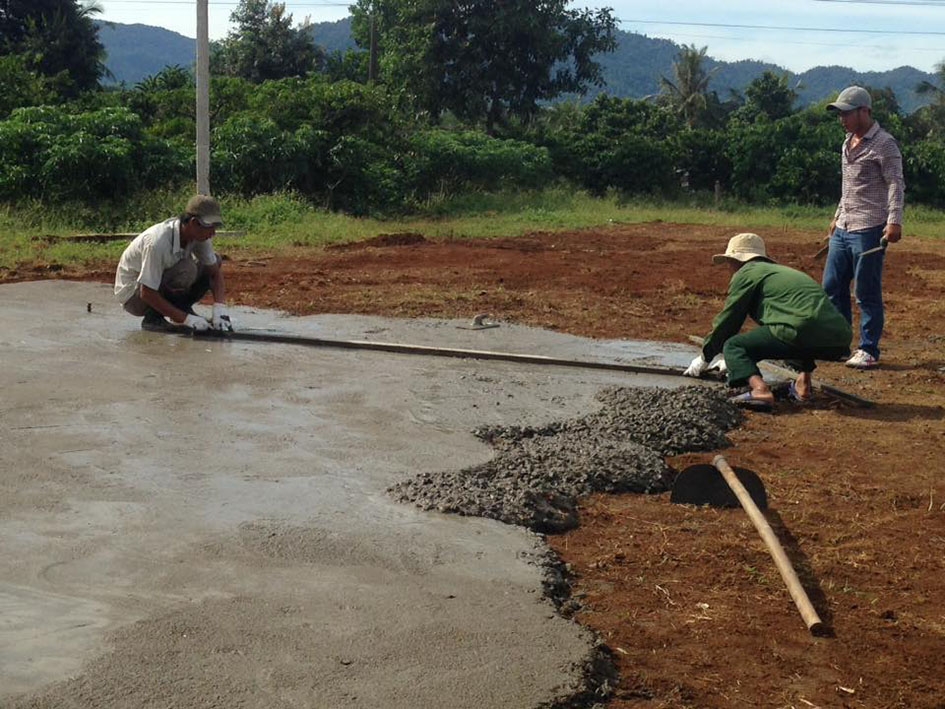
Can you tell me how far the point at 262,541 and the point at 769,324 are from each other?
12.2ft

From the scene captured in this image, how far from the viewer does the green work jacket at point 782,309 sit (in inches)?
272

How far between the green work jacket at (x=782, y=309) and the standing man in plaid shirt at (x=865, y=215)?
144cm

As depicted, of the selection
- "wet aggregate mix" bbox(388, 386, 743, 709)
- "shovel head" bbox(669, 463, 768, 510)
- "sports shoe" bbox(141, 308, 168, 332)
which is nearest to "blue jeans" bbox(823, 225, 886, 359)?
"wet aggregate mix" bbox(388, 386, 743, 709)

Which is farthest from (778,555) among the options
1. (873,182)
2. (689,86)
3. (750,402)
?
(689,86)

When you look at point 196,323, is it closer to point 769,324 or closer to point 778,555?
point 769,324

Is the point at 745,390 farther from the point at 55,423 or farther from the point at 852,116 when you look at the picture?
the point at 55,423

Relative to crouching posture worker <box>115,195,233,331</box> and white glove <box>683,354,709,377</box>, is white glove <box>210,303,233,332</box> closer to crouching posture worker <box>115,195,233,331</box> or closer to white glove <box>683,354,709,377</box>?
crouching posture worker <box>115,195,233,331</box>

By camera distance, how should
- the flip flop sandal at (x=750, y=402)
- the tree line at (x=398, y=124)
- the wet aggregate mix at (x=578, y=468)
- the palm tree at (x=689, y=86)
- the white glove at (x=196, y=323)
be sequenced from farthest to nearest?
the palm tree at (x=689, y=86) → the tree line at (x=398, y=124) → the white glove at (x=196, y=323) → the flip flop sandal at (x=750, y=402) → the wet aggregate mix at (x=578, y=468)

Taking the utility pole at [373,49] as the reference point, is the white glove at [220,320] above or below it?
below

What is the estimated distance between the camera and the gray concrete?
3.42 metres

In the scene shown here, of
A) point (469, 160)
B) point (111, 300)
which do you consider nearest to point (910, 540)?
point (111, 300)

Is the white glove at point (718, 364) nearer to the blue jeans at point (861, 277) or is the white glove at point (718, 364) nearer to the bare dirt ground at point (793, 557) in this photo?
the bare dirt ground at point (793, 557)

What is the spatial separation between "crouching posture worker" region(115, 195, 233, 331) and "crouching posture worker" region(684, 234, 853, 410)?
3.57 meters

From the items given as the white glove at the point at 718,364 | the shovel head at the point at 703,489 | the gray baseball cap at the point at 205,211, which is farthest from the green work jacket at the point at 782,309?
the gray baseball cap at the point at 205,211
